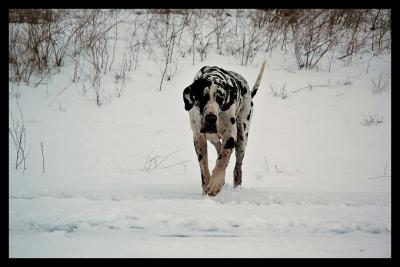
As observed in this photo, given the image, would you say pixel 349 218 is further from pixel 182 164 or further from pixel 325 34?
pixel 325 34

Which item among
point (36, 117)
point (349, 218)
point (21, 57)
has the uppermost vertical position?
point (21, 57)

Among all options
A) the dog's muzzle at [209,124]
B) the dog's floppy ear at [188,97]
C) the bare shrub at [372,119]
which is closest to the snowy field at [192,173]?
the bare shrub at [372,119]

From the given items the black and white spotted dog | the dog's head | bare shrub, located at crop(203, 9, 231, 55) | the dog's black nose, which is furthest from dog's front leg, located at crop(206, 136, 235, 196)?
bare shrub, located at crop(203, 9, 231, 55)

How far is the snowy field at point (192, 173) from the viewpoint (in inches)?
127

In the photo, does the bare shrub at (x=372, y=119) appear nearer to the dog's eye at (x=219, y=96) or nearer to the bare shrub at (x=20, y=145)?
the dog's eye at (x=219, y=96)

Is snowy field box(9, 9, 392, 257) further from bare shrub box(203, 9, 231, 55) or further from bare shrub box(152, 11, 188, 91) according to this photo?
bare shrub box(203, 9, 231, 55)

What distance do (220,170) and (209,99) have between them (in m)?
0.67

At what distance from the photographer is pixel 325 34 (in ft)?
27.0

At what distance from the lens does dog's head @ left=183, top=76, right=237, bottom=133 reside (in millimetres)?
3947

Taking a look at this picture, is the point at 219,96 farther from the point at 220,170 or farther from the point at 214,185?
the point at 214,185
